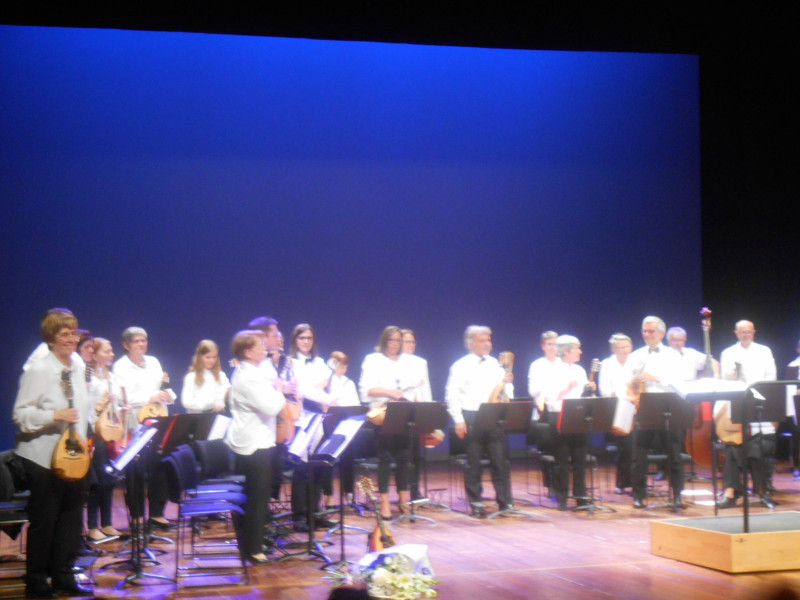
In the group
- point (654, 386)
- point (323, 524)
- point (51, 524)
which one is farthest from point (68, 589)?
point (654, 386)

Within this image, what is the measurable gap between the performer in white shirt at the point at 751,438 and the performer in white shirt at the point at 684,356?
16.0 inches

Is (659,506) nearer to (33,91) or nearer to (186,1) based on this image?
(186,1)

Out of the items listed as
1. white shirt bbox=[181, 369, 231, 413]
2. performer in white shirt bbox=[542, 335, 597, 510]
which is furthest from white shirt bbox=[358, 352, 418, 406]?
performer in white shirt bbox=[542, 335, 597, 510]

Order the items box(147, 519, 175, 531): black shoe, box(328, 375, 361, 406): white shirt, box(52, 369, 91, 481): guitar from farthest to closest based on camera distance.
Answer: box(328, 375, 361, 406): white shirt, box(147, 519, 175, 531): black shoe, box(52, 369, 91, 481): guitar

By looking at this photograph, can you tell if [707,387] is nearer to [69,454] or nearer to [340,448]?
[340,448]

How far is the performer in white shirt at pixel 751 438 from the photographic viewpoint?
26.0ft

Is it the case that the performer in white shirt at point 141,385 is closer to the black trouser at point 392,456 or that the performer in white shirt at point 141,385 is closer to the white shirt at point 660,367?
the black trouser at point 392,456

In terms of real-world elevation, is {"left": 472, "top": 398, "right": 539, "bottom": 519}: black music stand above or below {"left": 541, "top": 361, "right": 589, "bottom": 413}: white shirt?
below

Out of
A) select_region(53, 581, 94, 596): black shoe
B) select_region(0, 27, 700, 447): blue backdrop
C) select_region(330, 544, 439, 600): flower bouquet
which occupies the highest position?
select_region(0, 27, 700, 447): blue backdrop

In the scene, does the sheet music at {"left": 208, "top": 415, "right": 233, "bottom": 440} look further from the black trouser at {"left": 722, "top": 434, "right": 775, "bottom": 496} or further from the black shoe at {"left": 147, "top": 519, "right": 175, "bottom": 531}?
the black trouser at {"left": 722, "top": 434, "right": 775, "bottom": 496}

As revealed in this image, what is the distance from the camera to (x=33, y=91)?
10.5 m

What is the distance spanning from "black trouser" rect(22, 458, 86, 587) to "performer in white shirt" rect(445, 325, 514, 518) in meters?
3.67

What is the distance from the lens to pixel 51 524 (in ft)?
16.5

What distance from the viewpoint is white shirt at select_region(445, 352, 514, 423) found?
26.2 feet
